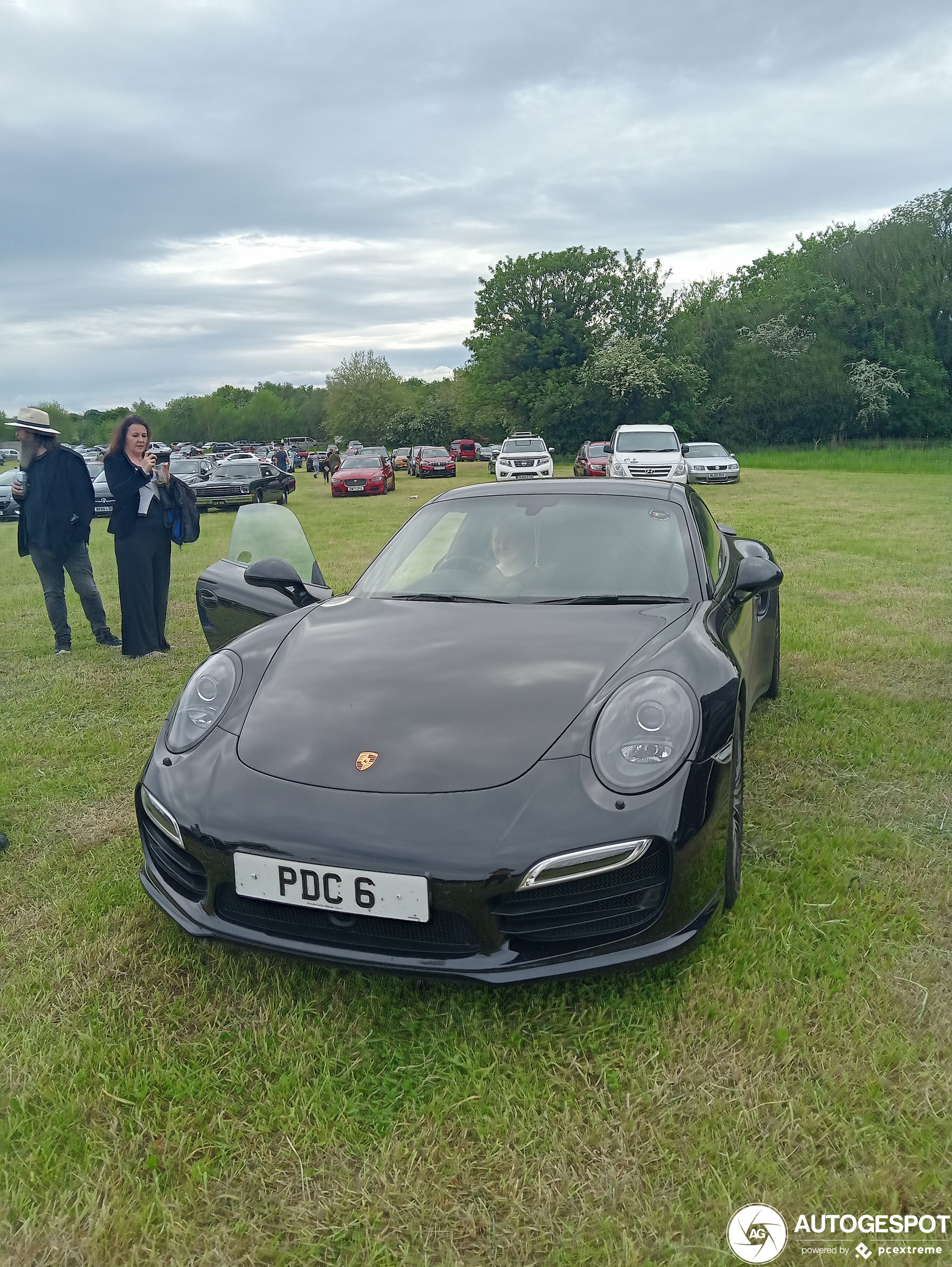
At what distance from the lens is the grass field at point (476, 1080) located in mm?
1794

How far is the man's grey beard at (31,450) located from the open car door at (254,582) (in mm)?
2007

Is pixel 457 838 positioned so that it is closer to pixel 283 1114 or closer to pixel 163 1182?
pixel 283 1114

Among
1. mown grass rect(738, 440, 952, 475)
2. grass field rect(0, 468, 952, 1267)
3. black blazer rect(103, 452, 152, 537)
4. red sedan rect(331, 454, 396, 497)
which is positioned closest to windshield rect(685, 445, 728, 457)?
mown grass rect(738, 440, 952, 475)

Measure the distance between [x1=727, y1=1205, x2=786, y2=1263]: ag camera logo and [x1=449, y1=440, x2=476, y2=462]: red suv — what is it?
54634mm

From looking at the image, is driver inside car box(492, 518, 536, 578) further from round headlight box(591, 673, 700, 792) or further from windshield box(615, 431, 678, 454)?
windshield box(615, 431, 678, 454)

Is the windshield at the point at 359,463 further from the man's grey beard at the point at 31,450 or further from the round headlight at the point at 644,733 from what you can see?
the round headlight at the point at 644,733

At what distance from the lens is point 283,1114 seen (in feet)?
6.77

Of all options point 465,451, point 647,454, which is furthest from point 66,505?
point 465,451

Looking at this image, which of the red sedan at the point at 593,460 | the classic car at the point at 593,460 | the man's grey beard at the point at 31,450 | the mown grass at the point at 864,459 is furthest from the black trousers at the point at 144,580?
the mown grass at the point at 864,459

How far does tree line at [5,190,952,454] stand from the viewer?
41156 mm

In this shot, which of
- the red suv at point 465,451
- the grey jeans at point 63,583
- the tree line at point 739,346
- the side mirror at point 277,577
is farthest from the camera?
the red suv at point 465,451

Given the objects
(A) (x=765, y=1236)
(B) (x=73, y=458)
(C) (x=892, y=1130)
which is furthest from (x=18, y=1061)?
(B) (x=73, y=458)

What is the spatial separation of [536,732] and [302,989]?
995 mm

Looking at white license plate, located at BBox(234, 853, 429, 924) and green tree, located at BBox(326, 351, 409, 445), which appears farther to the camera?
green tree, located at BBox(326, 351, 409, 445)
